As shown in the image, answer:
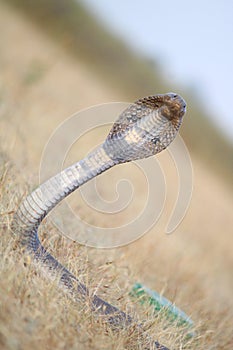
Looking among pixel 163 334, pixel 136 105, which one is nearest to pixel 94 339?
pixel 163 334

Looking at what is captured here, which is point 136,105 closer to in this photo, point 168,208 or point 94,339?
point 94,339

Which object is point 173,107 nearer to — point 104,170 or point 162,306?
point 104,170

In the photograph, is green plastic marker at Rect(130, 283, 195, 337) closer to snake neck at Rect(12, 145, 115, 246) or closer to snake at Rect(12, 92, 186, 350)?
snake at Rect(12, 92, 186, 350)

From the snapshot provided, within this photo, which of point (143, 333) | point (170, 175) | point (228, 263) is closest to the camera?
point (143, 333)

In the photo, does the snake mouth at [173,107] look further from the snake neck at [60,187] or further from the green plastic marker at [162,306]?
the green plastic marker at [162,306]

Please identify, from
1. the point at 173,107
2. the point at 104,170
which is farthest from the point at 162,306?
the point at 173,107

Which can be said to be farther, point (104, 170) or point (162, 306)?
point (162, 306)

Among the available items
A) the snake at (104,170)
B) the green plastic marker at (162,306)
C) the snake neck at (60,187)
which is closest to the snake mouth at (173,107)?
the snake at (104,170)
